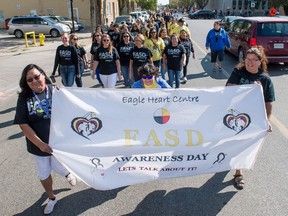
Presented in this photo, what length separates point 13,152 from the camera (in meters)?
5.52

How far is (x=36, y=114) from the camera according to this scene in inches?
134

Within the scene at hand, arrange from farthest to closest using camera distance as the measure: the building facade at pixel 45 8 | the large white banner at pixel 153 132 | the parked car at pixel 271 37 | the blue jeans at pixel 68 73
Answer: the building facade at pixel 45 8
the parked car at pixel 271 37
the blue jeans at pixel 68 73
the large white banner at pixel 153 132

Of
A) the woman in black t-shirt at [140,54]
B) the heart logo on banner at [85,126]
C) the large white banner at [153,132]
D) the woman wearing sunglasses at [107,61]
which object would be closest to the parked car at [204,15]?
the woman in black t-shirt at [140,54]

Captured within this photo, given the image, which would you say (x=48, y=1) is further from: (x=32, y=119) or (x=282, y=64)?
(x=32, y=119)

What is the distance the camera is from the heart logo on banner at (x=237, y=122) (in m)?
3.67

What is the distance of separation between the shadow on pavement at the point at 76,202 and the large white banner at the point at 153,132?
1.71 feet

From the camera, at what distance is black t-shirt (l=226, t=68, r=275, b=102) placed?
3.96 metres

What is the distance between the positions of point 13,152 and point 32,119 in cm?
246

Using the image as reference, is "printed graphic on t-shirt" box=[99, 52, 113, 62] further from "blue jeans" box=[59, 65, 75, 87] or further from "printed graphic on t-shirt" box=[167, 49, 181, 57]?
"printed graphic on t-shirt" box=[167, 49, 181, 57]

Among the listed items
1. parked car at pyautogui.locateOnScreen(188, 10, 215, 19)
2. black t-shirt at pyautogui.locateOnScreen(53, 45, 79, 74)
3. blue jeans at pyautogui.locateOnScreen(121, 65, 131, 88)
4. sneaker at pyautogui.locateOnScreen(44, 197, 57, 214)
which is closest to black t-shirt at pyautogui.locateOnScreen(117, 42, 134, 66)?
blue jeans at pyautogui.locateOnScreen(121, 65, 131, 88)

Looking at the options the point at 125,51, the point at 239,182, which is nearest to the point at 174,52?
the point at 125,51

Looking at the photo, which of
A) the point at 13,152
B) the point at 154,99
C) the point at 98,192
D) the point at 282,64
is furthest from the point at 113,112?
the point at 282,64

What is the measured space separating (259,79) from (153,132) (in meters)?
1.56

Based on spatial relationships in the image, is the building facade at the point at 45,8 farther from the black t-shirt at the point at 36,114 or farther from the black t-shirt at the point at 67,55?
the black t-shirt at the point at 36,114
